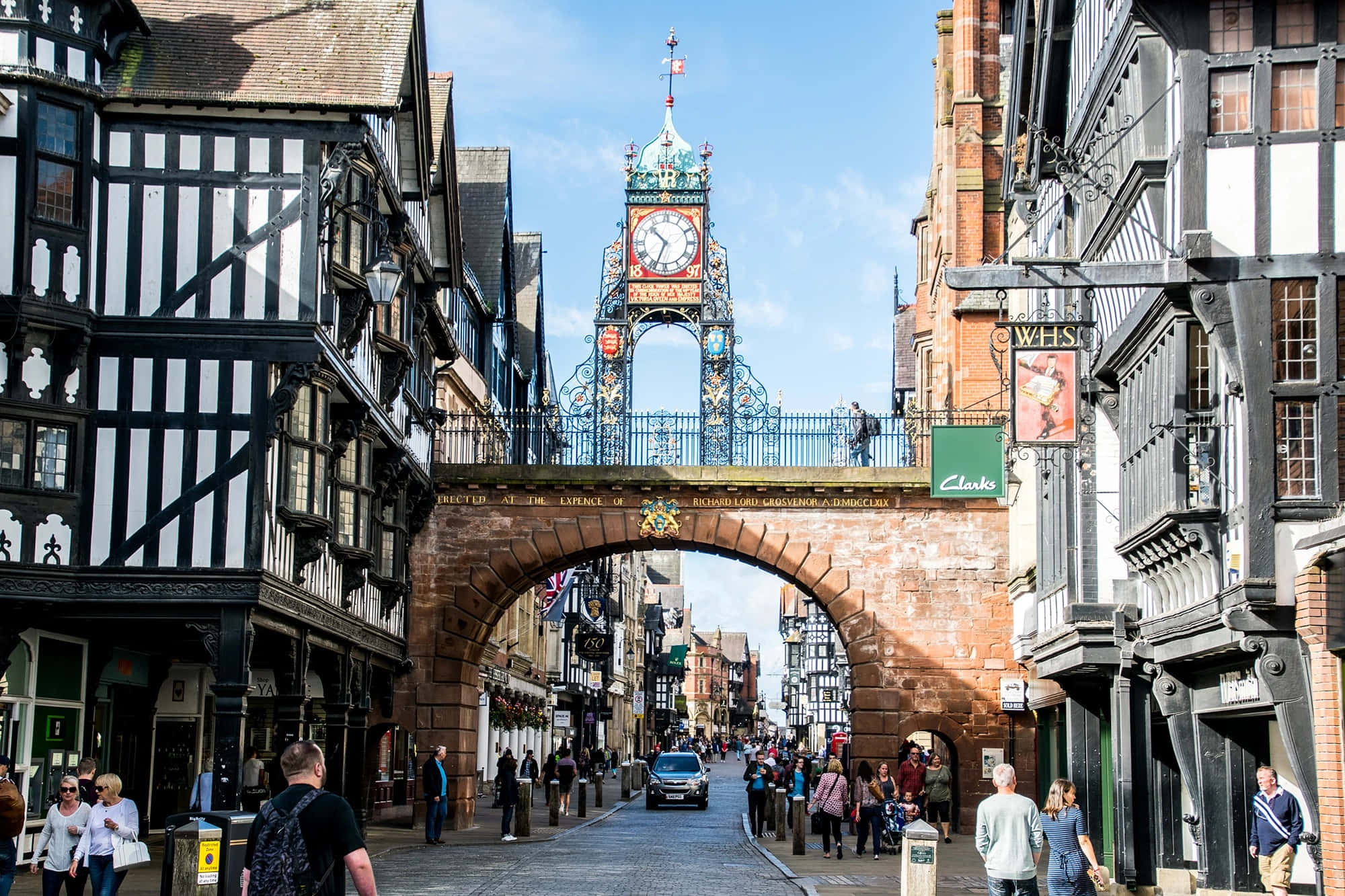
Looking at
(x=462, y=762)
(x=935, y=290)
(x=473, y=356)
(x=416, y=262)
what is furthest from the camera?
(x=473, y=356)

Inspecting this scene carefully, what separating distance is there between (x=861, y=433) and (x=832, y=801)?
28.9ft

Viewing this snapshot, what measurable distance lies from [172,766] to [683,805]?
19.4m

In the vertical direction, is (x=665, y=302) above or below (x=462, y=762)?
above

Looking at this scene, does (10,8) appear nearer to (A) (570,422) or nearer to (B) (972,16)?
(A) (570,422)

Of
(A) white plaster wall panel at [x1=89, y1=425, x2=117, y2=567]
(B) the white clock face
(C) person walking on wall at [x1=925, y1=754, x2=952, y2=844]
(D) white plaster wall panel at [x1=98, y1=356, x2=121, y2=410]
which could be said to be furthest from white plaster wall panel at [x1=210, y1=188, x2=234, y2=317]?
(C) person walking on wall at [x1=925, y1=754, x2=952, y2=844]

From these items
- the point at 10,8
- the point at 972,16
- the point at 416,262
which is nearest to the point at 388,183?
the point at 416,262

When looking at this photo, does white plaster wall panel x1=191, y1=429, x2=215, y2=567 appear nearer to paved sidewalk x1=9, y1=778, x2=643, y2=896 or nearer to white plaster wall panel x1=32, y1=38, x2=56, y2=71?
paved sidewalk x1=9, y1=778, x2=643, y2=896

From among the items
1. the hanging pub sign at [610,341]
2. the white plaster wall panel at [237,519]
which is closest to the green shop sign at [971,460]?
the hanging pub sign at [610,341]

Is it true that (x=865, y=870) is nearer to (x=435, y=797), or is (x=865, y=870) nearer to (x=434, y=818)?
(x=434, y=818)

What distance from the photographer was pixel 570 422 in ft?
102

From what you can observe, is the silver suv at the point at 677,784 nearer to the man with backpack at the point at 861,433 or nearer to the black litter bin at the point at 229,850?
the man with backpack at the point at 861,433

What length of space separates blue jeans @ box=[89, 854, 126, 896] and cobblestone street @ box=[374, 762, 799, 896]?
3.96 m

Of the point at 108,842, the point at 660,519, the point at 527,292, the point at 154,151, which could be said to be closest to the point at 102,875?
the point at 108,842

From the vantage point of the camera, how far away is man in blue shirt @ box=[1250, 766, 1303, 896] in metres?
13.1
